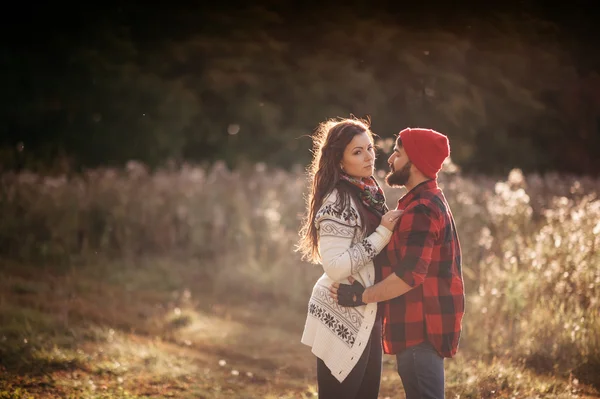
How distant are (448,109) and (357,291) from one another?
14000 mm

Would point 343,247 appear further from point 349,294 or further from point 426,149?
point 426,149

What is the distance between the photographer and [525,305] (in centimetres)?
525

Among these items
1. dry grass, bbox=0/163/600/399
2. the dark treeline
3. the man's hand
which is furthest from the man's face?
the dark treeline

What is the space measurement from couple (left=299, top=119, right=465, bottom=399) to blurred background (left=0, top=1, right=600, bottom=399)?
663mm

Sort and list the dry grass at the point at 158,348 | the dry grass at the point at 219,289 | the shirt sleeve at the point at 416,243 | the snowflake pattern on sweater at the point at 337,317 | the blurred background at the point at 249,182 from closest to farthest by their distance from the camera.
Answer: the shirt sleeve at the point at 416,243, the snowflake pattern on sweater at the point at 337,317, the dry grass at the point at 158,348, the dry grass at the point at 219,289, the blurred background at the point at 249,182

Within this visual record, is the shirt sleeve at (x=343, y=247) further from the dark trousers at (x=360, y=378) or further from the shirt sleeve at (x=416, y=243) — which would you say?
the dark trousers at (x=360, y=378)

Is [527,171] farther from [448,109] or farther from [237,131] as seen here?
[237,131]

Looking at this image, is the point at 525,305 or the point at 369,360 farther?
the point at 525,305

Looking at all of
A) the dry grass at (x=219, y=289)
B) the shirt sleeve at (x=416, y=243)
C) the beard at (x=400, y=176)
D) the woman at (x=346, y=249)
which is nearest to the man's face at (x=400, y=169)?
the beard at (x=400, y=176)

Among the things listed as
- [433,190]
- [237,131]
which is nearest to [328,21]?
[237,131]

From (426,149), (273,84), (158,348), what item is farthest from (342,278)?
(273,84)

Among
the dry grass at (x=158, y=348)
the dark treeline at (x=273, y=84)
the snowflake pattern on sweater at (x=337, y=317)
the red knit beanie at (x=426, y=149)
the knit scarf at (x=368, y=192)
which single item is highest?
the dark treeline at (x=273, y=84)

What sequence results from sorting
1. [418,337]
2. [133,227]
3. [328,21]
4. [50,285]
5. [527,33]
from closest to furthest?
[418,337]
[50,285]
[133,227]
[527,33]
[328,21]

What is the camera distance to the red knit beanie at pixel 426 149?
9.04ft
